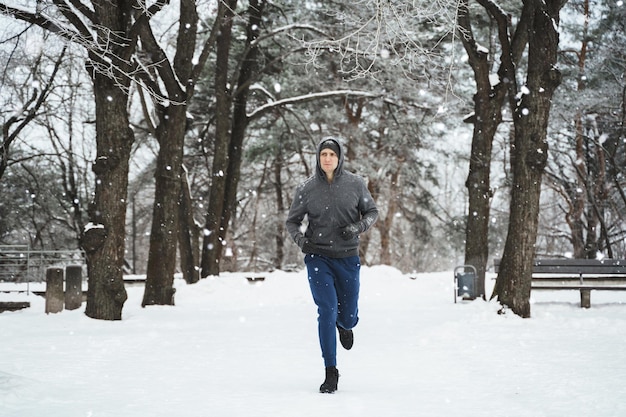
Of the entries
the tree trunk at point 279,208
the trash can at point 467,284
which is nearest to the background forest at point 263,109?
the tree trunk at point 279,208

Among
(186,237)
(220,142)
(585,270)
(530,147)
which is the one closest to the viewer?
(530,147)

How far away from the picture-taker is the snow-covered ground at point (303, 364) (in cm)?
440

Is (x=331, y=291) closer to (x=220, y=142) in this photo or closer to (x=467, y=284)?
(x=467, y=284)

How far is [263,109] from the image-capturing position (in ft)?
56.0

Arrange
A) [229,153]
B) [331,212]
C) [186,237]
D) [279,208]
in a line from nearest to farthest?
[331,212]
[186,237]
[229,153]
[279,208]

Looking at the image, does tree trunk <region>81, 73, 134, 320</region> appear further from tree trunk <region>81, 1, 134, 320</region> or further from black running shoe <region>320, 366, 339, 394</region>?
black running shoe <region>320, 366, 339, 394</region>

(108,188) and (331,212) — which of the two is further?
(108,188)

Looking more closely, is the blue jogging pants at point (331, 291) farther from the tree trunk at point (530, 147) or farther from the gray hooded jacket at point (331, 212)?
the tree trunk at point (530, 147)

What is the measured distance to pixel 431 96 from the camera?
18.5m

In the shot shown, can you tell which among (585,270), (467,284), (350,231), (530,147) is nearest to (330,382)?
(350,231)

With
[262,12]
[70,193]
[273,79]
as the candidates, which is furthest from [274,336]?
[70,193]

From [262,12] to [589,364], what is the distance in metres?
14.0

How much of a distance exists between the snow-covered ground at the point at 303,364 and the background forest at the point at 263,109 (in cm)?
180

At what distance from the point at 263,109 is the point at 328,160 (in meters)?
12.3
